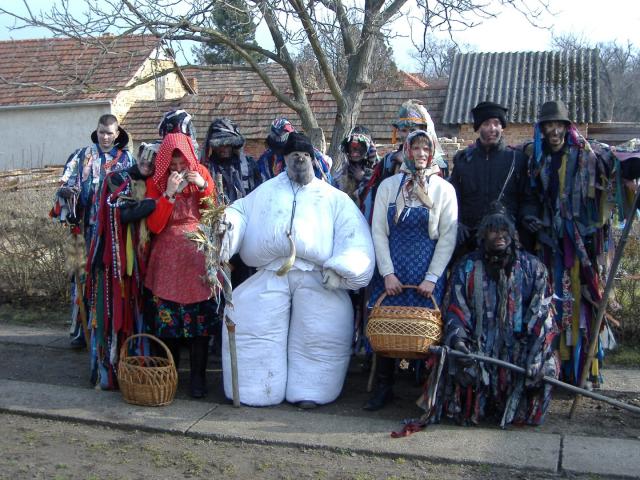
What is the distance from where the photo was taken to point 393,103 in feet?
50.6

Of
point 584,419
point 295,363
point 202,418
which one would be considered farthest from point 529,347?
point 202,418

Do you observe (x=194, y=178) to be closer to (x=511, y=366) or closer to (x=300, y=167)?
(x=300, y=167)

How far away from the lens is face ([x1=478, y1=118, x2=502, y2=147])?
4824 millimetres

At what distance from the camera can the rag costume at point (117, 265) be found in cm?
500

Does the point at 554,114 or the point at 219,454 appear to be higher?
the point at 554,114

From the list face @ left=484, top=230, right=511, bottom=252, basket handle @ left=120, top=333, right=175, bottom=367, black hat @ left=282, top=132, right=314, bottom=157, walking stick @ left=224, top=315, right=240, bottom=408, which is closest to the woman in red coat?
→ basket handle @ left=120, top=333, right=175, bottom=367

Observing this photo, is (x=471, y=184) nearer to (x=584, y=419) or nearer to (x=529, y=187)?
(x=529, y=187)

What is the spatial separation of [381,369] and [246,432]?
3.18 feet

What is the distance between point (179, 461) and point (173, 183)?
1716mm

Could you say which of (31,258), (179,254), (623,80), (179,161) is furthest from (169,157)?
(623,80)

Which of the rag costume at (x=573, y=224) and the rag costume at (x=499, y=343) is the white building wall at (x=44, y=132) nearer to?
the rag costume at (x=573, y=224)

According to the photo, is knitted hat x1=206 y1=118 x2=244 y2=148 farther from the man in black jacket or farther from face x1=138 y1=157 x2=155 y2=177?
the man in black jacket

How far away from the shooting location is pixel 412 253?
15.3 feet

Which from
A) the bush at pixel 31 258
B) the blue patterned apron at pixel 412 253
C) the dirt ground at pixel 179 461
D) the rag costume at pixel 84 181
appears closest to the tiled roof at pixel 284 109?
the bush at pixel 31 258
